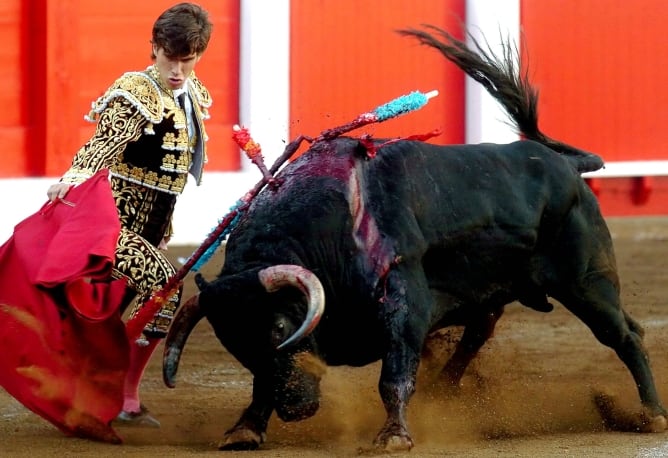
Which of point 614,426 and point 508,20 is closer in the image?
point 614,426

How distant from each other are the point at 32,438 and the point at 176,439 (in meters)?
0.42

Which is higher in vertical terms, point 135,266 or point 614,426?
point 135,266

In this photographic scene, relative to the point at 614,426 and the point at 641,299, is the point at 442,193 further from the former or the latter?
the point at 641,299

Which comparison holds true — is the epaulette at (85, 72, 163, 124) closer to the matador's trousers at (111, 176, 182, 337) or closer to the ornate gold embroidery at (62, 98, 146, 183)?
the ornate gold embroidery at (62, 98, 146, 183)

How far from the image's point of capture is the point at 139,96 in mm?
4160

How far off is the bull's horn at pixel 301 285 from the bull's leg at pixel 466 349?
3.97ft

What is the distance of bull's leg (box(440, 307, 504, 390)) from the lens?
16.0ft

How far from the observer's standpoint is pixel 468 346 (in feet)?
16.1

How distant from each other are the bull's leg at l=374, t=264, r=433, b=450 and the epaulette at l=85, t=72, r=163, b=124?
828mm

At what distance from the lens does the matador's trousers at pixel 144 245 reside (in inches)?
163

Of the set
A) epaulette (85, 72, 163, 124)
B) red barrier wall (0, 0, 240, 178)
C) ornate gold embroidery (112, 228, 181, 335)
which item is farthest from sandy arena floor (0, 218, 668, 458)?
red barrier wall (0, 0, 240, 178)

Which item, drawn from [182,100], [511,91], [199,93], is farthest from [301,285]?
[511,91]

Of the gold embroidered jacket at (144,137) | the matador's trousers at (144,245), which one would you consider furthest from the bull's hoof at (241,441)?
the gold embroidered jacket at (144,137)

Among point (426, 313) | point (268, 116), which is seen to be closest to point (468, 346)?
point (426, 313)
